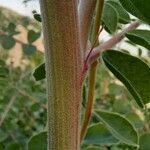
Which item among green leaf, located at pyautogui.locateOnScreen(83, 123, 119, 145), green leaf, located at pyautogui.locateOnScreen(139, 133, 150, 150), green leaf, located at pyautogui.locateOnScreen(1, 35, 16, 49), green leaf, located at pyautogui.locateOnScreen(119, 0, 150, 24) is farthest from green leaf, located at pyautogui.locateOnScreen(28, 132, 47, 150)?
green leaf, located at pyautogui.locateOnScreen(1, 35, 16, 49)

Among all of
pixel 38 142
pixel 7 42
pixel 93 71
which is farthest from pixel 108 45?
pixel 7 42

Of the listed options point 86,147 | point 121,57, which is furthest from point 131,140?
point 86,147

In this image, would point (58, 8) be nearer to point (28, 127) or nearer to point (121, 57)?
point (121, 57)

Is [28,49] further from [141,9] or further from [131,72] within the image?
[141,9]

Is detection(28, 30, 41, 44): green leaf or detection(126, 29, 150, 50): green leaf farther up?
detection(28, 30, 41, 44): green leaf

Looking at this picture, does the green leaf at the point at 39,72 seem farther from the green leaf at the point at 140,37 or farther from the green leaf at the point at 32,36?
the green leaf at the point at 32,36

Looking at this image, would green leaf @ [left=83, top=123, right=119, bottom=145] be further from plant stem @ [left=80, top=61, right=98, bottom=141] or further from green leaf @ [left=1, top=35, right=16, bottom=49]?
green leaf @ [left=1, top=35, right=16, bottom=49]
